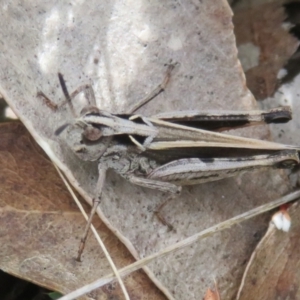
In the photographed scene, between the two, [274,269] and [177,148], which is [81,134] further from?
[274,269]

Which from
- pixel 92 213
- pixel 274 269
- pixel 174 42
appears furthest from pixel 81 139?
pixel 274 269

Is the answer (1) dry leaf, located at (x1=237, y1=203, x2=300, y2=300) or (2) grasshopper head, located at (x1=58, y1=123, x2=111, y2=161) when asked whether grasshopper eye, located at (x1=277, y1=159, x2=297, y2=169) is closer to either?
(1) dry leaf, located at (x1=237, y1=203, x2=300, y2=300)

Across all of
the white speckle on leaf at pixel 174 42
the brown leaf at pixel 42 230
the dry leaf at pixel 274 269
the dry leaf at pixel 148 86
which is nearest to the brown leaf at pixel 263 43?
the dry leaf at pixel 148 86

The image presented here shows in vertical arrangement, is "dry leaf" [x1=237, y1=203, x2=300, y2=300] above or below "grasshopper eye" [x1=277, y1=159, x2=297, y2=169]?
below

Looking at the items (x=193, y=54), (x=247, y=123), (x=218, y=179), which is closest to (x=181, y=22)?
(x=193, y=54)

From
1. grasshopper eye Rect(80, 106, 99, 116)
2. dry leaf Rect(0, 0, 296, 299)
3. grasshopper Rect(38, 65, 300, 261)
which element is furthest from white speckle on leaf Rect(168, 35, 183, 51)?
grasshopper eye Rect(80, 106, 99, 116)

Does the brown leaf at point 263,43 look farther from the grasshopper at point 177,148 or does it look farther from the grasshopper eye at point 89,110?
the grasshopper eye at point 89,110

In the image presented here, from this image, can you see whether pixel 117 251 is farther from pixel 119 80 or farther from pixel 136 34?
pixel 136 34

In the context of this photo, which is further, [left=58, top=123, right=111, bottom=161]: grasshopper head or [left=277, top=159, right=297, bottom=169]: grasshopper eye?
[left=277, top=159, right=297, bottom=169]: grasshopper eye
